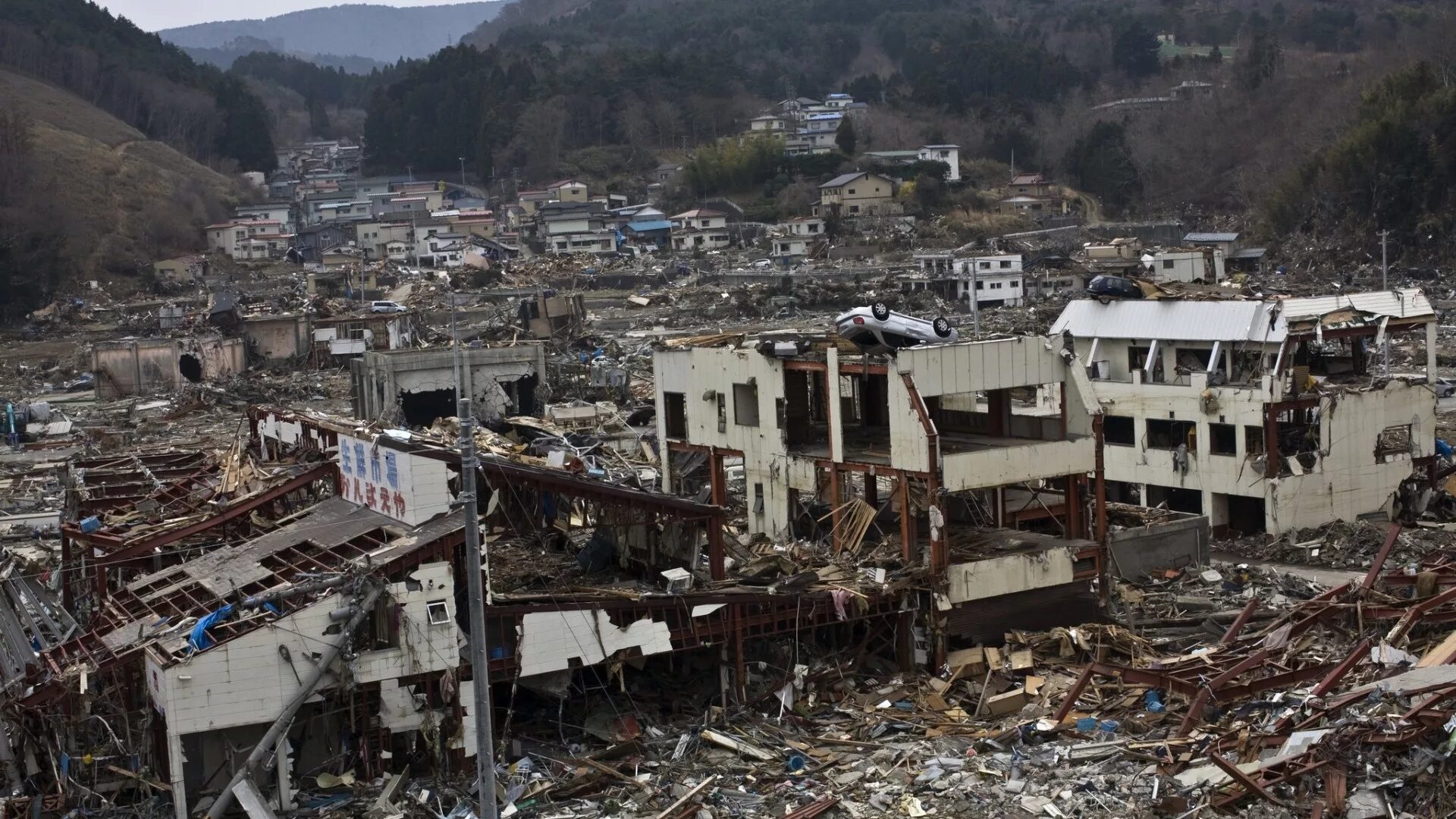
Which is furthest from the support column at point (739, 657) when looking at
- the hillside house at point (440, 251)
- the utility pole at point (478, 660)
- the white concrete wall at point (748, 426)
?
the hillside house at point (440, 251)

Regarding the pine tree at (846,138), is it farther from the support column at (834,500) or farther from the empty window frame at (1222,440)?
the support column at (834,500)

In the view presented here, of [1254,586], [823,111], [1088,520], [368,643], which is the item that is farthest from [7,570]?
[823,111]

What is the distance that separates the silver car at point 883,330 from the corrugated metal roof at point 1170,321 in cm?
849

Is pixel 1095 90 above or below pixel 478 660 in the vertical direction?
above

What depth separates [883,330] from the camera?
69.2 ft

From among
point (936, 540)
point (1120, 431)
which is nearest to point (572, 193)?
point (1120, 431)

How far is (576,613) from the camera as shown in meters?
16.3

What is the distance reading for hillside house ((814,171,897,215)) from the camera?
284ft

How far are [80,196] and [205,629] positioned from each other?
250ft

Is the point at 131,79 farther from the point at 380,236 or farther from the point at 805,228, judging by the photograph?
the point at 805,228

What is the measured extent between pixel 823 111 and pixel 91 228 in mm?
50873

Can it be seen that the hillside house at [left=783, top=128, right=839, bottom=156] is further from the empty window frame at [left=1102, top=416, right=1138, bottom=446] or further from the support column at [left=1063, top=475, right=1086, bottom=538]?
the support column at [left=1063, top=475, right=1086, bottom=538]

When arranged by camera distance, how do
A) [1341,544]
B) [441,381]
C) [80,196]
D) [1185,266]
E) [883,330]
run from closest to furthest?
[883,330]
[1341,544]
[441,381]
[1185,266]
[80,196]

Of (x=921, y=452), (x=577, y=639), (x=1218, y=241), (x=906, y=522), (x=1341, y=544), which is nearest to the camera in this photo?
(x=577, y=639)
